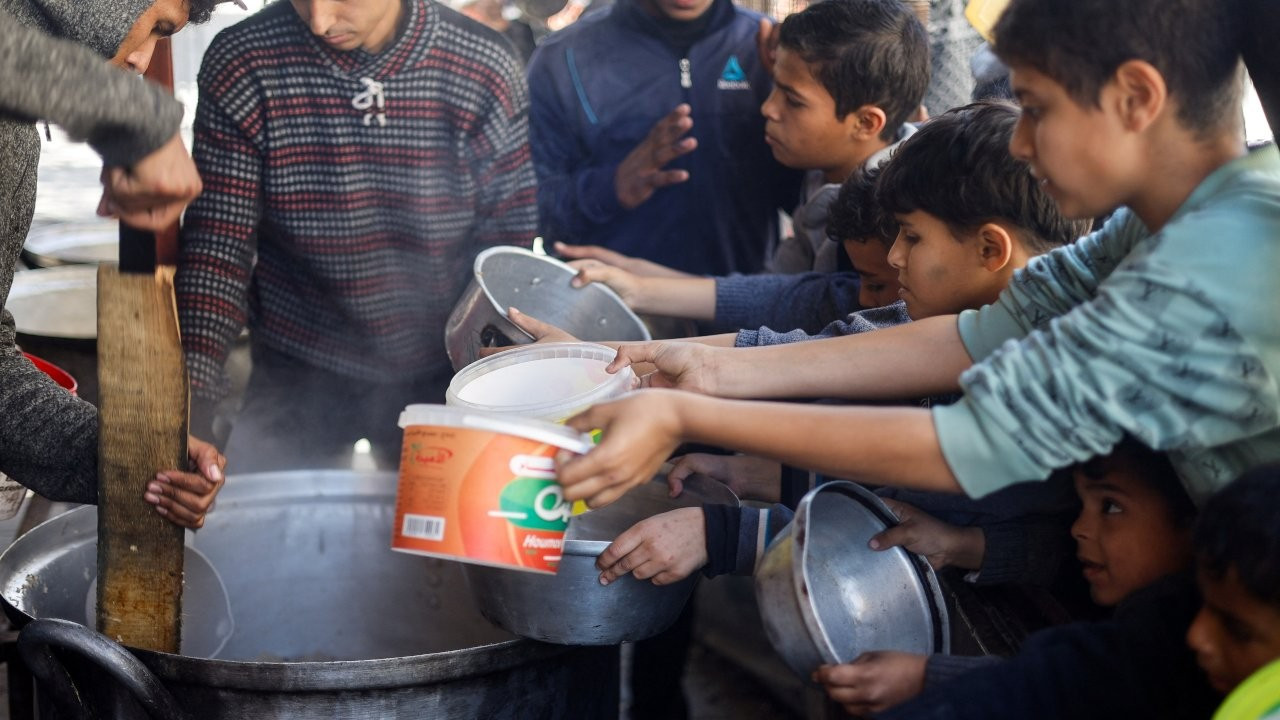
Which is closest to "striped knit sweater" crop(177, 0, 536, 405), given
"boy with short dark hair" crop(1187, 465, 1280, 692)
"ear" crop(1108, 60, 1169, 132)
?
"ear" crop(1108, 60, 1169, 132)

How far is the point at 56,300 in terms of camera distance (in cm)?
360

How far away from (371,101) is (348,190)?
0.22 meters

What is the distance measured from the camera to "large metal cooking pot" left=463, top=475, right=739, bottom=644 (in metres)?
1.80

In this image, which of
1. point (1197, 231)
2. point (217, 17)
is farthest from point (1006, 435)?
point (217, 17)

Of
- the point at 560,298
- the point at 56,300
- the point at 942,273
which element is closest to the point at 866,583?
the point at 942,273

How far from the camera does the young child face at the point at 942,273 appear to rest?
2.06 meters

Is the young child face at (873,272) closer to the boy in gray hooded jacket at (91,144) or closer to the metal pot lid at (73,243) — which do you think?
the boy in gray hooded jacket at (91,144)

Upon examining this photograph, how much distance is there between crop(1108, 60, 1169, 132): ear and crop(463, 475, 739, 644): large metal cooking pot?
969 millimetres

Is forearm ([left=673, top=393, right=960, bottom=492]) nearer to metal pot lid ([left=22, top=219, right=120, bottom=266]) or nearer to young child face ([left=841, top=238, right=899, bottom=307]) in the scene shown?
young child face ([left=841, top=238, right=899, bottom=307])

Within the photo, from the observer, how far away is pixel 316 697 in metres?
1.77

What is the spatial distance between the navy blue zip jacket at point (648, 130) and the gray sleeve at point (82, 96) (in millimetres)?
1879

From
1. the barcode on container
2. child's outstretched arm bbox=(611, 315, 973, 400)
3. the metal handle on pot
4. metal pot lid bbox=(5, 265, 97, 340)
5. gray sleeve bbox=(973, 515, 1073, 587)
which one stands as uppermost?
child's outstretched arm bbox=(611, 315, 973, 400)

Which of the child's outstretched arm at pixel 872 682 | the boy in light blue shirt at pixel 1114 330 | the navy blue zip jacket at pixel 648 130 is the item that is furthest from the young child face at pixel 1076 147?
the navy blue zip jacket at pixel 648 130

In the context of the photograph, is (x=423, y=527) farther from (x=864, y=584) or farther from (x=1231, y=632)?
(x=1231, y=632)
